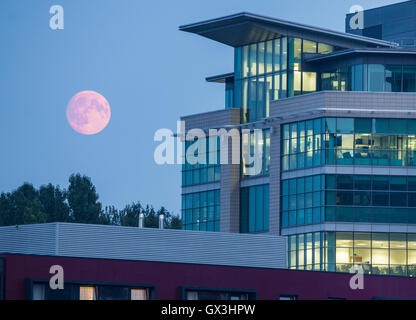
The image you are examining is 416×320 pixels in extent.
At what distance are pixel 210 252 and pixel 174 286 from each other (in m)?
6.17

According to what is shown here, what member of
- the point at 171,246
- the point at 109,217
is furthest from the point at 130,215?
the point at 171,246

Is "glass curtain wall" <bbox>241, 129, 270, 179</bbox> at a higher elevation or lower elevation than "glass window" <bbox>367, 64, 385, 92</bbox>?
lower

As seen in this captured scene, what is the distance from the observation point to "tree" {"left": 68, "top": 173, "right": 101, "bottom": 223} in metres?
138

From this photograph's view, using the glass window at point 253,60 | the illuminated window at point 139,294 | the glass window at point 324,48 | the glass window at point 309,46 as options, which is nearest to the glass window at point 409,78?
the glass window at point 324,48

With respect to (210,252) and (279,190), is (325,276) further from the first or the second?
(279,190)

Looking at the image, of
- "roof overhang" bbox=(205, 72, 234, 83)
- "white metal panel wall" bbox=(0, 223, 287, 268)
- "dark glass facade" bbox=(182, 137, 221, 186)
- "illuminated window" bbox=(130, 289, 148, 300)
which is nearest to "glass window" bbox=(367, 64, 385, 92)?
"dark glass facade" bbox=(182, 137, 221, 186)

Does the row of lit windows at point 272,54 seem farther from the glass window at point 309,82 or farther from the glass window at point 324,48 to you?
the glass window at point 309,82

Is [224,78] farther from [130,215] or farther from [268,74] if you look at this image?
[130,215]

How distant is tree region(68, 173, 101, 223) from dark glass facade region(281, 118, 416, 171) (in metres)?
56.5

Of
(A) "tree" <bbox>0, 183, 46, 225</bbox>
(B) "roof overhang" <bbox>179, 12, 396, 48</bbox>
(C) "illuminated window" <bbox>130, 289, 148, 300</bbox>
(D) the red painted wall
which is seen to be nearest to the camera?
(D) the red painted wall

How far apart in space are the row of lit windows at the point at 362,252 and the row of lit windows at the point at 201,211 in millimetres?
10237

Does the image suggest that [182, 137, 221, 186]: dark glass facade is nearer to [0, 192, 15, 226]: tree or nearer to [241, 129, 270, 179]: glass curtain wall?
[241, 129, 270, 179]: glass curtain wall
